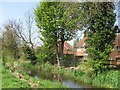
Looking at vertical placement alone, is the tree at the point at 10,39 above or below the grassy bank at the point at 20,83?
above

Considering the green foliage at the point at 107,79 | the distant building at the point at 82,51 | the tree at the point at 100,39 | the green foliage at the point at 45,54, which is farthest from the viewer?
the green foliage at the point at 45,54

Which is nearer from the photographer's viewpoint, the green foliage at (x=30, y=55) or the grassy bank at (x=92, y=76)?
the grassy bank at (x=92, y=76)

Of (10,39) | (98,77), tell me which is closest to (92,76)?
(98,77)

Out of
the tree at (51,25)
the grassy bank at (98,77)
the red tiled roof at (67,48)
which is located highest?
the tree at (51,25)

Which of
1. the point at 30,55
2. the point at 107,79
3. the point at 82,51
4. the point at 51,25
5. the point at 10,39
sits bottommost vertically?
the point at 107,79

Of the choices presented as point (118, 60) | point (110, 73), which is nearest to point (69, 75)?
point (118, 60)

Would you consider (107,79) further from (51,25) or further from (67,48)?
(67,48)

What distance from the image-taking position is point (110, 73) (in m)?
5.55

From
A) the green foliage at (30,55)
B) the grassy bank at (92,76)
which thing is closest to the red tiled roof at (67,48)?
the green foliage at (30,55)

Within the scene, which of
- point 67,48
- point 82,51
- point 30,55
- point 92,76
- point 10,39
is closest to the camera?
point 92,76

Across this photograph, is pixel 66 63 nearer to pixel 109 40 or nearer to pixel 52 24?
pixel 52 24

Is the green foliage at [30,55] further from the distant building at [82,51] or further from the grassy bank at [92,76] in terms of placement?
the distant building at [82,51]

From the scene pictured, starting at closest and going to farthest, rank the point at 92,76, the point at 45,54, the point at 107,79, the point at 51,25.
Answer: the point at 107,79 → the point at 92,76 → the point at 51,25 → the point at 45,54

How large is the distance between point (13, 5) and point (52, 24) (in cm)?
473
